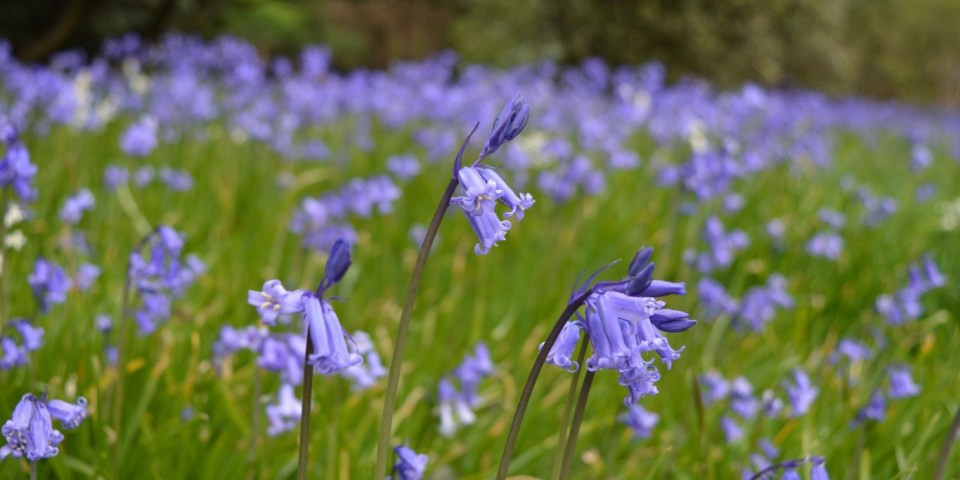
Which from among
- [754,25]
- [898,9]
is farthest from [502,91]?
[898,9]

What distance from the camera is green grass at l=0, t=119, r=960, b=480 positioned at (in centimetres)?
250

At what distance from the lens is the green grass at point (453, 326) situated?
2502mm

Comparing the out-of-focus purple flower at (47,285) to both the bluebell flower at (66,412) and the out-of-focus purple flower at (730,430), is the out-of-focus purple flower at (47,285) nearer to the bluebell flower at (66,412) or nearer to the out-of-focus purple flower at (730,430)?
the bluebell flower at (66,412)

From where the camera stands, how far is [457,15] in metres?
21.0

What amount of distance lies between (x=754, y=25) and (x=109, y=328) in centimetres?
1713

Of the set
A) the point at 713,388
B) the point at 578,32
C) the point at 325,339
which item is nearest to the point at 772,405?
the point at 713,388

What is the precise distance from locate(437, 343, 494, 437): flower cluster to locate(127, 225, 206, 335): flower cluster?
862 millimetres

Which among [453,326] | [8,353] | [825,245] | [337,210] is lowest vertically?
[8,353]

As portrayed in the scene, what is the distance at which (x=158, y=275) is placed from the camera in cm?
243

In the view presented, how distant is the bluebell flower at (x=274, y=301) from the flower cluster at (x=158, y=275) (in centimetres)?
95

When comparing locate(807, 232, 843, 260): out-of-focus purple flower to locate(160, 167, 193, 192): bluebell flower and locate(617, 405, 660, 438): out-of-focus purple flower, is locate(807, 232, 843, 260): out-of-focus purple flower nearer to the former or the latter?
locate(617, 405, 660, 438): out-of-focus purple flower

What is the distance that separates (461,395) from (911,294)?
157 centimetres

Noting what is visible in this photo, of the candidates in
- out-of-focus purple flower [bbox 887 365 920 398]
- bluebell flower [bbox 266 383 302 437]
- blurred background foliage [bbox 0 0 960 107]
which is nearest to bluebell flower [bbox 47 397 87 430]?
bluebell flower [bbox 266 383 302 437]

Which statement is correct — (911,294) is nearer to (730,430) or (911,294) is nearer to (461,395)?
(730,430)
